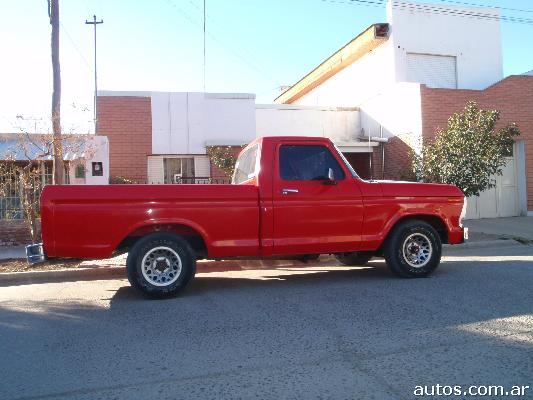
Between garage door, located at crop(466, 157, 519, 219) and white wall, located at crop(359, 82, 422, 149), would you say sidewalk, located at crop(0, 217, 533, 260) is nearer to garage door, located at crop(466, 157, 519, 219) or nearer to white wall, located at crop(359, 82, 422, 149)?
garage door, located at crop(466, 157, 519, 219)

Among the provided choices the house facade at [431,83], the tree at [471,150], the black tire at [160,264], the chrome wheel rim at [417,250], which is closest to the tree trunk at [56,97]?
the black tire at [160,264]

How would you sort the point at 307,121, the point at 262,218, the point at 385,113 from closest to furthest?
the point at 262,218 → the point at 385,113 → the point at 307,121

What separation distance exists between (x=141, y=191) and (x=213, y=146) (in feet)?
32.3

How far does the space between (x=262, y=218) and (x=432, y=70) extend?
1387 cm

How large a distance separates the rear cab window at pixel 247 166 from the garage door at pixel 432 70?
38.3 feet

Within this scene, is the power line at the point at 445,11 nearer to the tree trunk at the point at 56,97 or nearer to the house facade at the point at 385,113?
the house facade at the point at 385,113

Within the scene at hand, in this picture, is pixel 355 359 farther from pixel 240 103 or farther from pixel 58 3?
pixel 240 103

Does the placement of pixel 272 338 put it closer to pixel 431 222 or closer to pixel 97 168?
pixel 431 222

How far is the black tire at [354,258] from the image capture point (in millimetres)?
7992

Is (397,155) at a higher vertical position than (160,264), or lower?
higher

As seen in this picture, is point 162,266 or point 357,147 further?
point 357,147

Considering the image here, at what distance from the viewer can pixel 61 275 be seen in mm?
8453

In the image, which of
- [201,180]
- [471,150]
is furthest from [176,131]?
[471,150]

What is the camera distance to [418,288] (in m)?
6.59
